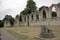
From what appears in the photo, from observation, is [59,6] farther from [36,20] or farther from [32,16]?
[32,16]

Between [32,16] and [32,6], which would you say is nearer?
[32,16]

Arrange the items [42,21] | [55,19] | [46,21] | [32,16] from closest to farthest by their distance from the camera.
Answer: [55,19] → [46,21] → [42,21] → [32,16]

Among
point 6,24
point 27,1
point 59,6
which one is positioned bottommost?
point 6,24

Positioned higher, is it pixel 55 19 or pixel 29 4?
pixel 29 4

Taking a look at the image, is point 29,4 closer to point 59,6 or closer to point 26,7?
point 26,7

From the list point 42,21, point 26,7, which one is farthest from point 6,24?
point 42,21

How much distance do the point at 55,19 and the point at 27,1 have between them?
3560cm

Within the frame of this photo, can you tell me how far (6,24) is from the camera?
64938 millimetres

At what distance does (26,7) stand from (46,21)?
2955 cm

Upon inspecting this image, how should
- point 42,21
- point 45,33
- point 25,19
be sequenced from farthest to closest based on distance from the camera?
point 25,19
point 42,21
point 45,33

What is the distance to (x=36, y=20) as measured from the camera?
151 ft

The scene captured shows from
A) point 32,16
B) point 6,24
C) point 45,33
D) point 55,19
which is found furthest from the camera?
point 6,24

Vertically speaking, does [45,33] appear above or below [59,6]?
below

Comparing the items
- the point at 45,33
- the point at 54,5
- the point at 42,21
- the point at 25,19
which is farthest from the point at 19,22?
the point at 45,33
